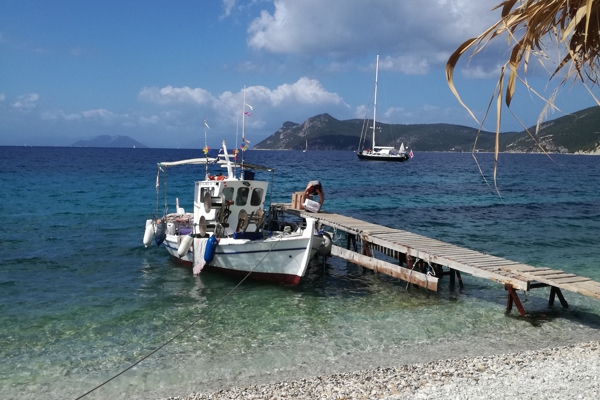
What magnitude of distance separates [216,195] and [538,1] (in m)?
15.5

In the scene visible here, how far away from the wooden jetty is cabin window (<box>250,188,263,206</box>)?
3.42 m

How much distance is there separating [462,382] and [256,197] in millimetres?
11211

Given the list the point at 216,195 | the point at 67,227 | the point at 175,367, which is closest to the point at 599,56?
the point at 175,367

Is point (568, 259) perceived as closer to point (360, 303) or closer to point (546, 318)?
point (546, 318)

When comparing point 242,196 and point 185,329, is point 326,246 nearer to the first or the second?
point 242,196

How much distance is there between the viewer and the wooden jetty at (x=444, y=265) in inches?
514

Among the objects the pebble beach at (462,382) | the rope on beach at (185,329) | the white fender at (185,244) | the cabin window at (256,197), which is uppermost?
the cabin window at (256,197)

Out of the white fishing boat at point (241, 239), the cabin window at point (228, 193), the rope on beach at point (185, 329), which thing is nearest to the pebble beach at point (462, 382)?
the rope on beach at point (185, 329)

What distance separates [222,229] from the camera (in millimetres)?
18141

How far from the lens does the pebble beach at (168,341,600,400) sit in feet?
28.1

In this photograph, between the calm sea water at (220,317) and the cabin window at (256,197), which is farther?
the cabin window at (256,197)

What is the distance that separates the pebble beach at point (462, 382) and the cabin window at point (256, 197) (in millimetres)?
9725

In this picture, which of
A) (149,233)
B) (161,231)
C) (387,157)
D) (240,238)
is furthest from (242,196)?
(387,157)

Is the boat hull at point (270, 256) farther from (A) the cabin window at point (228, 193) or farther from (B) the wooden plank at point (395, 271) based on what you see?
(B) the wooden plank at point (395, 271)
